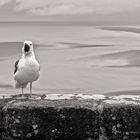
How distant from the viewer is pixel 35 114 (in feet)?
17.2

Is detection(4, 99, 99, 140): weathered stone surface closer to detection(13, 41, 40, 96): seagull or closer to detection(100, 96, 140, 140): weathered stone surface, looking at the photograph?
detection(100, 96, 140, 140): weathered stone surface

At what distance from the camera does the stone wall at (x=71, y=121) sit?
5.14 meters

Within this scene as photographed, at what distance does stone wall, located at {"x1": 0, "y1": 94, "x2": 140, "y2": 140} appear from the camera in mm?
5137

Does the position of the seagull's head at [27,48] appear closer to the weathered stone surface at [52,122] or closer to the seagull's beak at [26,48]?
the seagull's beak at [26,48]

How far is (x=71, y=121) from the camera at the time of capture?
520cm

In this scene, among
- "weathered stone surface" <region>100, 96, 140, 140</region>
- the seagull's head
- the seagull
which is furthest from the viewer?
the seagull's head

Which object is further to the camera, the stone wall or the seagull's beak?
the seagull's beak

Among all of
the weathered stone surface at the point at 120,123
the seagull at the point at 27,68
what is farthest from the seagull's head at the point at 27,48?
the weathered stone surface at the point at 120,123

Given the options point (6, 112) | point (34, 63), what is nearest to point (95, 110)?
point (6, 112)

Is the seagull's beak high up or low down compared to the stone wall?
up

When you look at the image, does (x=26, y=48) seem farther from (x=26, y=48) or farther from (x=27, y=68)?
(x=27, y=68)

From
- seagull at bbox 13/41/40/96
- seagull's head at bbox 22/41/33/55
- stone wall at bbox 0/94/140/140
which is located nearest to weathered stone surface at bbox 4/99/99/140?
stone wall at bbox 0/94/140/140

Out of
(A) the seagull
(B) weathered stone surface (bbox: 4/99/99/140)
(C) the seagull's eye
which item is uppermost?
(C) the seagull's eye

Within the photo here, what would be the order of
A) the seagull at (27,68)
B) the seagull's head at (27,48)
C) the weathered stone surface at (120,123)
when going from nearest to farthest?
the weathered stone surface at (120,123)
the seagull at (27,68)
the seagull's head at (27,48)
